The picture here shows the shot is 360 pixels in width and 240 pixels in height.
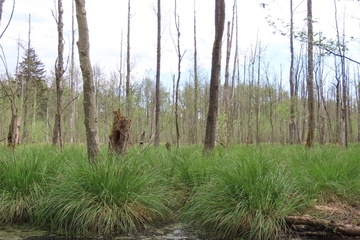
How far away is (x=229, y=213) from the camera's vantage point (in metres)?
3.62

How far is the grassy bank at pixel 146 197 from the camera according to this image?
11.8ft

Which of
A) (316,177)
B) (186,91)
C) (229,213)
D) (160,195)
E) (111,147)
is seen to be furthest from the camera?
(186,91)

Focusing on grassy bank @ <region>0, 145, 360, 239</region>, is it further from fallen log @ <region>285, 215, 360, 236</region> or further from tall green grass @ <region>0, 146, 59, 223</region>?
fallen log @ <region>285, 215, 360, 236</region>

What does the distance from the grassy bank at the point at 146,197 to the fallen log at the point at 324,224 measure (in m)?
0.13

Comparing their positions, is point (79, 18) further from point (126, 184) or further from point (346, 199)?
point (346, 199)

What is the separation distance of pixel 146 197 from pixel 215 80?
3.93 meters

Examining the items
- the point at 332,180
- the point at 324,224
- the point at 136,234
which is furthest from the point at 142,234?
the point at 332,180

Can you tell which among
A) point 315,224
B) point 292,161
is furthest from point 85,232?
point 292,161

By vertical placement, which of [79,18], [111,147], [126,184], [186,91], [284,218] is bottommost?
[284,218]

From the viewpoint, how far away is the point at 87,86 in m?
4.83

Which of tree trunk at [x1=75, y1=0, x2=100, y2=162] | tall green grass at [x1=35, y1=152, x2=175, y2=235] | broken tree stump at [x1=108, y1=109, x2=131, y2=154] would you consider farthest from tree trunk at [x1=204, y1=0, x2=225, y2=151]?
tall green grass at [x1=35, y1=152, x2=175, y2=235]

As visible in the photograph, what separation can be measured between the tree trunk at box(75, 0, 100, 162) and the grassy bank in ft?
1.73

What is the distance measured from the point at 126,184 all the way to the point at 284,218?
202 centimetres

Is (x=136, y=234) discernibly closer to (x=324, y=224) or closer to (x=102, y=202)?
(x=102, y=202)
